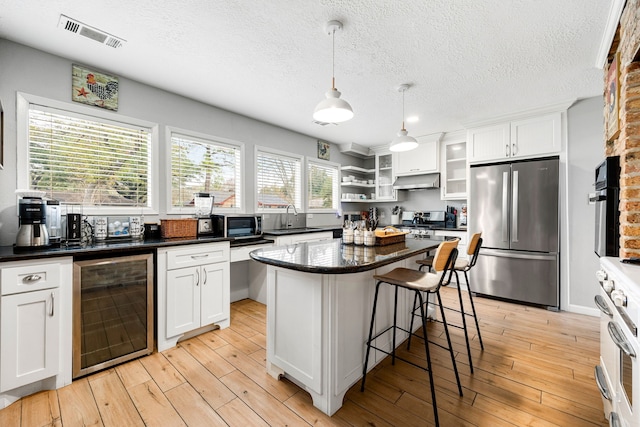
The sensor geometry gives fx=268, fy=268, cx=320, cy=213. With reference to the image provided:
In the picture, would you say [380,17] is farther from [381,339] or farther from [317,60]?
[381,339]

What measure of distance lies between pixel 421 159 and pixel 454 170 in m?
0.60

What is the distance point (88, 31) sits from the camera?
204cm

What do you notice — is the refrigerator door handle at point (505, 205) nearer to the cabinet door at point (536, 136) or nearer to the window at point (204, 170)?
the cabinet door at point (536, 136)

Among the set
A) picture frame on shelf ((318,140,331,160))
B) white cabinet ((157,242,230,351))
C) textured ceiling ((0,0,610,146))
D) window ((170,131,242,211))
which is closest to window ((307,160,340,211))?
picture frame on shelf ((318,140,331,160))

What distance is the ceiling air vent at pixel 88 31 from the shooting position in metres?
1.95

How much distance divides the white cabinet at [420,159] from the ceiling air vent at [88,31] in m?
4.43

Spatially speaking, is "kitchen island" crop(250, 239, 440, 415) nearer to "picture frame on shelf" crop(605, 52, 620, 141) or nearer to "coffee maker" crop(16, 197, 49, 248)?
"coffee maker" crop(16, 197, 49, 248)

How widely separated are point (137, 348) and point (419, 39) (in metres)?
3.44

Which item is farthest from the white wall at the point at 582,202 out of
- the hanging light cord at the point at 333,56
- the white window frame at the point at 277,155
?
the white window frame at the point at 277,155

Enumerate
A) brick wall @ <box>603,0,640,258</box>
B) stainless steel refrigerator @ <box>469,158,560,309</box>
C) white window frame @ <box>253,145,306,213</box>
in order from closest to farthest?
brick wall @ <box>603,0,640,258</box> → stainless steel refrigerator @ <box>469,158,560,309</box> → white window frame @ <box>253,145,306,213</box>

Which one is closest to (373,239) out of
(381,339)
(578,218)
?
(381,339)

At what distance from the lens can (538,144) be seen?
357 cm

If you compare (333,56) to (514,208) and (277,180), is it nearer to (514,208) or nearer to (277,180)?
(277,180)

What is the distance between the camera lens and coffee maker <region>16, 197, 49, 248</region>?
1938 mm
